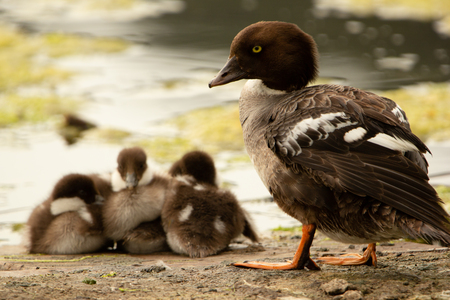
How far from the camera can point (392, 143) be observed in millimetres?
3008

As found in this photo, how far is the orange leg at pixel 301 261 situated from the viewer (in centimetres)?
333

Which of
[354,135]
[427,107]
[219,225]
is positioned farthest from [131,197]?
[427,107]

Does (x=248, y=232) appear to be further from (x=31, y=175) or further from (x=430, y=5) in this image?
(x=430, y=5)

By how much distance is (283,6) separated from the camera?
39.1ft

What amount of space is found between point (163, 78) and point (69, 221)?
4.40 metres

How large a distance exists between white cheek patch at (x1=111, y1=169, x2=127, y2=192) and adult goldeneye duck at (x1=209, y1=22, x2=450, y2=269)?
4.55ft

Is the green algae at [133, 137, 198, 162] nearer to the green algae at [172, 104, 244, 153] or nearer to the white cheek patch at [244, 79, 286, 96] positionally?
the green algae at [172, 104, 244, 153]

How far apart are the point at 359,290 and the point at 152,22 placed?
31.9 feet

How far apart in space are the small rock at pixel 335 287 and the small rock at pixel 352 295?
3 centimetres

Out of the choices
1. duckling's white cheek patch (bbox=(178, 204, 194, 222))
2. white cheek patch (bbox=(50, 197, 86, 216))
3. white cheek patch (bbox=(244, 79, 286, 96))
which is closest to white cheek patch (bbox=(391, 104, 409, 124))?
white cheek patch (bbox=(244, 79, 286, 96))

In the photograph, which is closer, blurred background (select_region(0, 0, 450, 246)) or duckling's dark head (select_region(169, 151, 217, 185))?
duckling's dark head (select_region(169, 151, 217, 185))

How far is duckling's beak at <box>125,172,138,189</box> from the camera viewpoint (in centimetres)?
457

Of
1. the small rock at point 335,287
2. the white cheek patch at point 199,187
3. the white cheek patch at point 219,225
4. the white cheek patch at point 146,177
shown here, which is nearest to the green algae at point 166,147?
the white cheek patch at point 146,177

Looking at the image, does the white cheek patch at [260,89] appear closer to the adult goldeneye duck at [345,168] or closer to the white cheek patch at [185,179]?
the adult goldeneye duck at [345,168]
